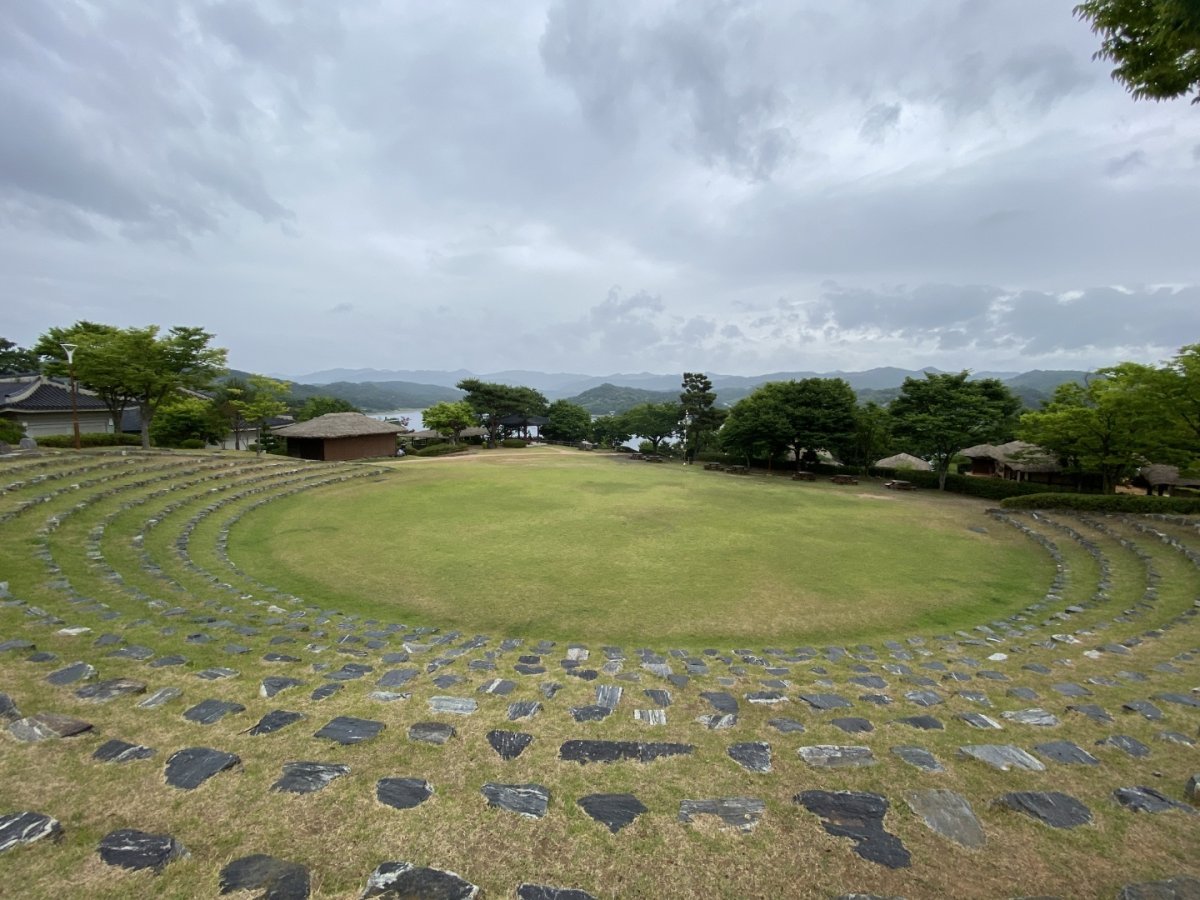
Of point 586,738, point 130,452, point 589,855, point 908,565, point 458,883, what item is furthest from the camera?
point 130,452

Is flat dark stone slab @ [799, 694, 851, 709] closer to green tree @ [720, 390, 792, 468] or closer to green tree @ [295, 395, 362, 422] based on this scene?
green tree @ [720, 390, 792, 468]

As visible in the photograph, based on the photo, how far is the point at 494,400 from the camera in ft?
170

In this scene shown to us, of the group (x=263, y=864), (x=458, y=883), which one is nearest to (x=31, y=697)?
(x=263, y=864)

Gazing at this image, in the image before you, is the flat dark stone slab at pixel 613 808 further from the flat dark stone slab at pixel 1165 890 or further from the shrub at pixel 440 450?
the shrub at pixel 440 450

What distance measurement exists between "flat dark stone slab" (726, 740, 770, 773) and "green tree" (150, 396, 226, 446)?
40.7 m

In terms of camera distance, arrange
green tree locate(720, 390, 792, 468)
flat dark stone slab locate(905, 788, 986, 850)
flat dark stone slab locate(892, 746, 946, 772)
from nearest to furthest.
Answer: flat dark stone slab locate(905, 788, 986, 850) → flat dark stone slab locate(892, 746, 946, 772) → green tree locate(720, 390, 792, 468)

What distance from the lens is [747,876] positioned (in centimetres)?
278

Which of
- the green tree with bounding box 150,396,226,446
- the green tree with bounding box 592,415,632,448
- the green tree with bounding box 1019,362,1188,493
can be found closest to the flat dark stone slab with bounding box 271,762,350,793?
the green tree with bounding box 1019,362,1188,493

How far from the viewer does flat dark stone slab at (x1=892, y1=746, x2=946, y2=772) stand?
3.85m

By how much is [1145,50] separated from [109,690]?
44.9 feet

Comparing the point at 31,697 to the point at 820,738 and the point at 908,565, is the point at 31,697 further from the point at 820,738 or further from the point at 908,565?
the point at 908,565

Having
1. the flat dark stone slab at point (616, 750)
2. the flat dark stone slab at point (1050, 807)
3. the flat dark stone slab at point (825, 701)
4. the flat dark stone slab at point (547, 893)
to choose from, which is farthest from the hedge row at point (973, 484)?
the flat dark stone slab at point (547, 893)

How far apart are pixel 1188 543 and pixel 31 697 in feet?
72.6

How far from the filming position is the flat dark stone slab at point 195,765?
341 cm
